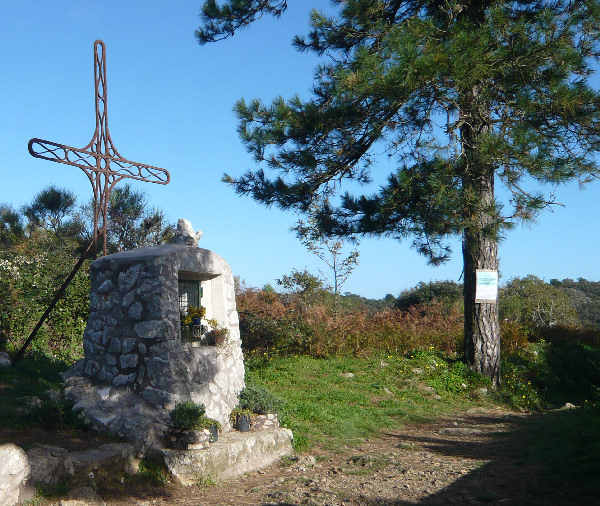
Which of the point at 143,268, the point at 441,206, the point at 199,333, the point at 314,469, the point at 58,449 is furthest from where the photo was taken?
the point at 441,206

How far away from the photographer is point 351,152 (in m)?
11.4

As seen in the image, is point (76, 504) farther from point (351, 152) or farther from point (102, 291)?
point (351, 152)

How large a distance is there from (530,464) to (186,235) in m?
4.94

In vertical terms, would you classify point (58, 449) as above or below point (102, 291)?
below

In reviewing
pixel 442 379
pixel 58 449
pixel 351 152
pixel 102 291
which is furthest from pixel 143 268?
pixel 442 379

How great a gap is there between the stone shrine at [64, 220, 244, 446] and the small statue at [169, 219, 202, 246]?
25cm

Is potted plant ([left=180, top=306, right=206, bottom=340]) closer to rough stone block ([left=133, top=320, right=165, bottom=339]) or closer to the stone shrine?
the stone shrine

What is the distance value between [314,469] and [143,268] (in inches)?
120

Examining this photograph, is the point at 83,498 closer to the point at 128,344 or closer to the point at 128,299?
the point at 128,344

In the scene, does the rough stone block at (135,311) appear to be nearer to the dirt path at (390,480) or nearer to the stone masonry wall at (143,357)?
the stone masonry wall at (143,357)

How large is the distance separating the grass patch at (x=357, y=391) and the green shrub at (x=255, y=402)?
0.44 m

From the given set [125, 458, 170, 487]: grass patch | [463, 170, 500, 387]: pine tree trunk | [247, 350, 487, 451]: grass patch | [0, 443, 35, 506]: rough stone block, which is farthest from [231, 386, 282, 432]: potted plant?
[463, 170, 500, 387]: pine tree trunk

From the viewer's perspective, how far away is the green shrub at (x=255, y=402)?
735 cm

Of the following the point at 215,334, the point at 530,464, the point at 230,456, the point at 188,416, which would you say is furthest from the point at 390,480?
the point at 215,334
